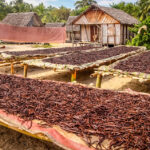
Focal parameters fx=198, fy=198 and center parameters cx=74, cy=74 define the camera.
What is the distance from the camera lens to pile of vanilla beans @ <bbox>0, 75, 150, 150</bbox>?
2.09 meters

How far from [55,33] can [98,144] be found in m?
18.3

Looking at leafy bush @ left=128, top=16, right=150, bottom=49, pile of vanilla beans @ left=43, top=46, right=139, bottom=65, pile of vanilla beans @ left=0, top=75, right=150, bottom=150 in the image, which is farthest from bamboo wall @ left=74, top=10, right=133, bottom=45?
pile of vanilla beans @ left=0, top=75, right=150, bottom=150

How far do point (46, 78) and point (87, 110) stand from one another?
14.7ft

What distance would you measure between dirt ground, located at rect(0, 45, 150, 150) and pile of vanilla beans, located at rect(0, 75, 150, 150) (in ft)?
2.02

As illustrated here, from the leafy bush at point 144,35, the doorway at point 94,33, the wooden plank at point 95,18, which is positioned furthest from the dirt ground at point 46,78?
the doorway at point 94,33

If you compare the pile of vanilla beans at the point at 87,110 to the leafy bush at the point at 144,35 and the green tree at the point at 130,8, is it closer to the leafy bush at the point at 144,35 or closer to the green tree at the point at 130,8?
the leafy bush at the point at 144,35

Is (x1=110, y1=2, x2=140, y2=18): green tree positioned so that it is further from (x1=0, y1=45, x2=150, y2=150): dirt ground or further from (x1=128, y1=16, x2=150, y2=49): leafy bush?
(x1=0, y1=45, x2=150, y2=150): dirt ground

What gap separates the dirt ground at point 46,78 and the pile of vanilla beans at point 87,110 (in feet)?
2.02

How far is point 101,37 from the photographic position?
17719mm

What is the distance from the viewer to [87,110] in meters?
2.66

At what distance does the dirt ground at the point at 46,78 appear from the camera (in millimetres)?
2977

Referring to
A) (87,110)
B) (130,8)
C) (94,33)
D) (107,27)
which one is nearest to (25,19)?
(94,33)

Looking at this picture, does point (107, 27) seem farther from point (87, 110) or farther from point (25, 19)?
point (87, 110)

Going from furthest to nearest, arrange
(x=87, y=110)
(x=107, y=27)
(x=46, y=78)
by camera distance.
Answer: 1. (x=107, y=27)
2. (x=46, y=78)
3. (x=87, y=110)
